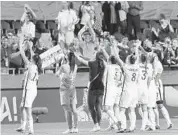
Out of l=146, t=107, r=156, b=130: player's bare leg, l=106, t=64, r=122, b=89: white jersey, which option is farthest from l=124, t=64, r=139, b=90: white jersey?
l=146, t=107, r=156, b=130: player's bare leg

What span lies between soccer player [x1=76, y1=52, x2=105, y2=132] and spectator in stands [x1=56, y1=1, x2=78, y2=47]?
6.22 m

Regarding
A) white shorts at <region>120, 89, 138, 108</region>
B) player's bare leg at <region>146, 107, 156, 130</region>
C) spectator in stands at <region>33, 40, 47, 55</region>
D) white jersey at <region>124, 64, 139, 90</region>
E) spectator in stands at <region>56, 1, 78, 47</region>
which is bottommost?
player's bare leg at <region>146, 107, 156, 130</region>

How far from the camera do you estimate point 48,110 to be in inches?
788

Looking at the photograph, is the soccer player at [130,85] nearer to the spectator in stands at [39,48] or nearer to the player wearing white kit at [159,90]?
the player wearing white kit at [159,90]

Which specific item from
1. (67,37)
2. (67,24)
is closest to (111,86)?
(67,37)

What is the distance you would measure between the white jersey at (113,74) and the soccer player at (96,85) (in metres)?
0.34

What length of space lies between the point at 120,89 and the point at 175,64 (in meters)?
6.95

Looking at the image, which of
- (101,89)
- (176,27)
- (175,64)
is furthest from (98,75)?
(176,27)

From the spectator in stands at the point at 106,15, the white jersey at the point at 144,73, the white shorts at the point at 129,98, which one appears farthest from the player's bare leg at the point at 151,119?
the spectator in stands at the point at 106,15

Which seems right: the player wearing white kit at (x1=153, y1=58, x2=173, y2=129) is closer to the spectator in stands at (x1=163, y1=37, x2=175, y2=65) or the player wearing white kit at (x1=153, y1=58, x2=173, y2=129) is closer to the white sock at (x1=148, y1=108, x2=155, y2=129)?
the white sock at (x1=148, y1=108, x2=155, y2=129)

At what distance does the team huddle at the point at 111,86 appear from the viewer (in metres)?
14.2

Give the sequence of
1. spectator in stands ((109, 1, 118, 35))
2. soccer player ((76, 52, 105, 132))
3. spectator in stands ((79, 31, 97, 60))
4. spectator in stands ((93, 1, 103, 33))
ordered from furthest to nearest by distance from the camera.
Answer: spectator in stands ((109, 1, 118, 35)) → spectator in stands ((93, 1, 103, 33)) → spectator in stands ((79, 31, 97, 60)) → soccer player ((76, 52, 105, 132))

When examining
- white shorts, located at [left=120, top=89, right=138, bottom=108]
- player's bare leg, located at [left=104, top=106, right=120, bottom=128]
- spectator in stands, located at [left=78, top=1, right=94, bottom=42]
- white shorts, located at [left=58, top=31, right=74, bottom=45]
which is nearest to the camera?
white shorts, located at [left=120, top=89, right=138, bottom=108]

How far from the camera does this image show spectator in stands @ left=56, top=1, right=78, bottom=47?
21203 mm
